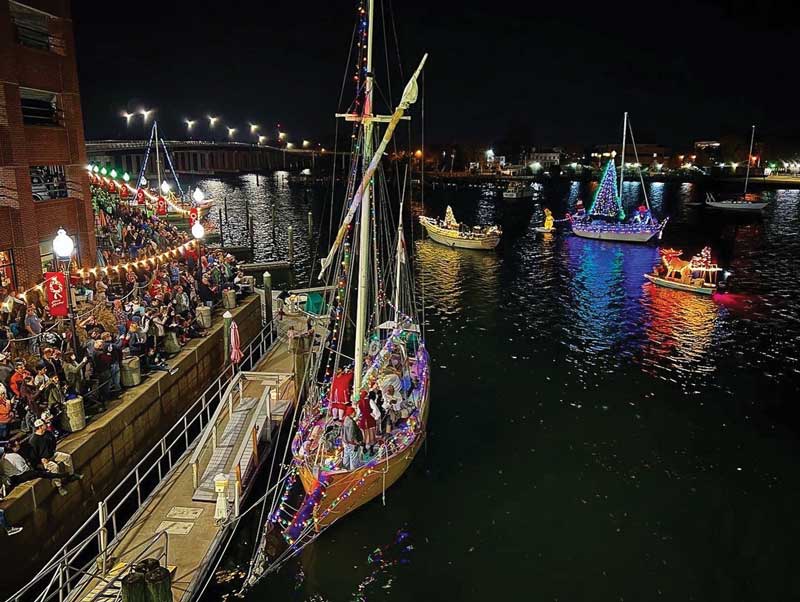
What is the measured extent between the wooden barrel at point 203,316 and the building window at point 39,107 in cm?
985

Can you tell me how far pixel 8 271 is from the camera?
2312 cm

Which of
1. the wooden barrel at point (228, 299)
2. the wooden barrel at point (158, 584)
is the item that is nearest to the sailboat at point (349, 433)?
the wooden barrel at point (158, 584)

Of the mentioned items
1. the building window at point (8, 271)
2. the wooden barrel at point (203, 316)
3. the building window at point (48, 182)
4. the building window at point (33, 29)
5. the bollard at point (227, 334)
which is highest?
the building window at point (33, 29)

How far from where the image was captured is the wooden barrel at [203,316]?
81.0 ft

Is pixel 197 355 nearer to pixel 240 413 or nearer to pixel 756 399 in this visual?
pixel 240 413

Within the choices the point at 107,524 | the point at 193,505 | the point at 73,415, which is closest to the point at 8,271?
the point at 73,415

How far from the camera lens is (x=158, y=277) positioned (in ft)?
89.1

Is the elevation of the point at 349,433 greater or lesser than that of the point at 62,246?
lesser

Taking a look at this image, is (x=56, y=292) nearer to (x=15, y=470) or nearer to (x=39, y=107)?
(x=15, y=470)

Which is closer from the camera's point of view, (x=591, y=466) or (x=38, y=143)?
(x=591, y=466)

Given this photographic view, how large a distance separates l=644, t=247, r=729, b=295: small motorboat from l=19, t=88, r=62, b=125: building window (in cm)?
4100

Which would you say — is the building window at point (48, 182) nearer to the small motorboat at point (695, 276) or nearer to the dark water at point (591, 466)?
the dark water at point (591, 466)

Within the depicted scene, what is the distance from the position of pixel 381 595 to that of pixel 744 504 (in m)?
11.9

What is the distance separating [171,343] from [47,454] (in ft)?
25.2
